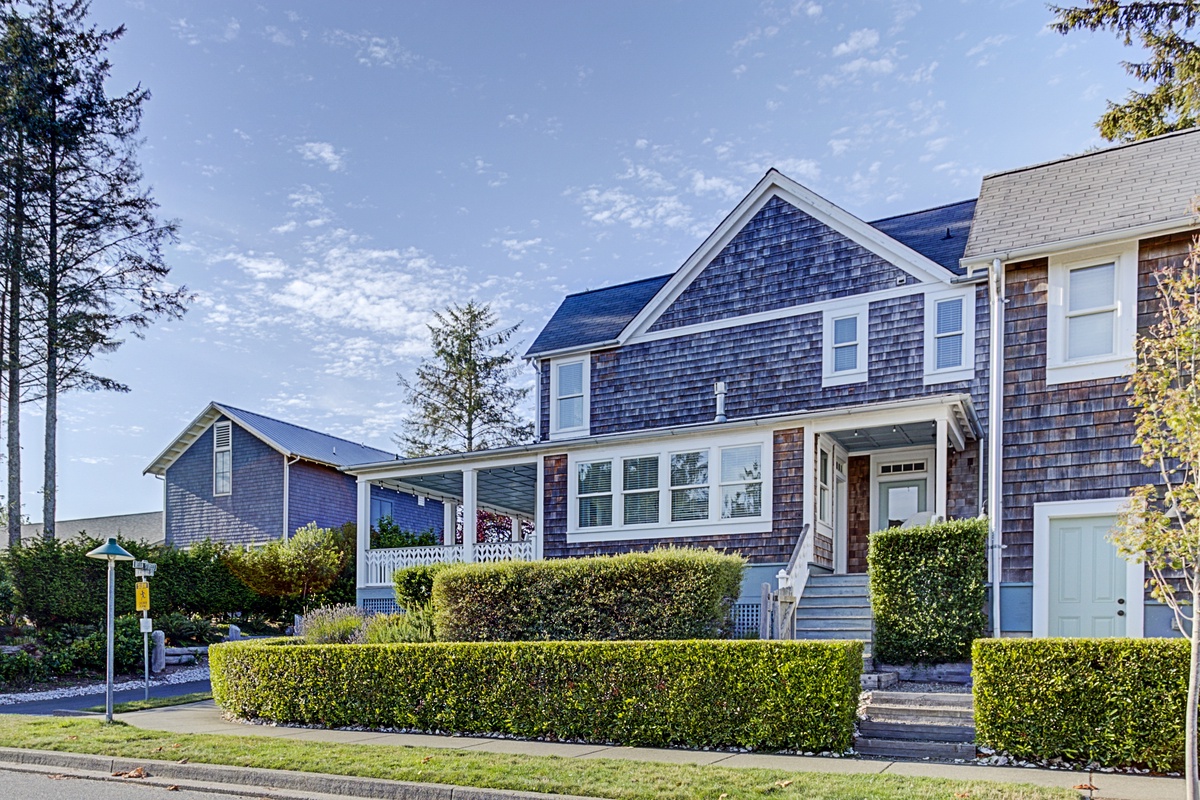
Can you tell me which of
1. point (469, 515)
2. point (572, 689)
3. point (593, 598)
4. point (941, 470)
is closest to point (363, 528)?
point (469, 515)

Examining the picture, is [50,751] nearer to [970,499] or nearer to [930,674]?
[930,674]

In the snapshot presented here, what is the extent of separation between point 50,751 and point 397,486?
10.5 meters

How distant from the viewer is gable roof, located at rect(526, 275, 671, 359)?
Result: 2044 cm

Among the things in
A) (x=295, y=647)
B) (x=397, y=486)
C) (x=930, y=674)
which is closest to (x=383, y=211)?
(x=397, y=486)

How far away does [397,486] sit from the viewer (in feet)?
67.2

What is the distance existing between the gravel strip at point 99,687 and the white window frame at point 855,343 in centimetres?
1303

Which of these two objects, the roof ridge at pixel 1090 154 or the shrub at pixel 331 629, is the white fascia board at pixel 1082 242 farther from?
the shrub at pixel 331 629

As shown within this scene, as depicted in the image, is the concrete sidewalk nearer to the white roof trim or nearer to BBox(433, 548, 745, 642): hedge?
BBox(433, 548, 745, 642): hedge

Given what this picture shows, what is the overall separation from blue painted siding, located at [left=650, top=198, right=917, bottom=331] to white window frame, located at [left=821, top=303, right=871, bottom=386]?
1.04 ft

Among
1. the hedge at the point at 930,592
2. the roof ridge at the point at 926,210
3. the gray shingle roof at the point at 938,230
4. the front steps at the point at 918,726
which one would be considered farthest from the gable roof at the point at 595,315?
the front steps at the point at 918,726

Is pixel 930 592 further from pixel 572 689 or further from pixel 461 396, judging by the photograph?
pixel 461 396

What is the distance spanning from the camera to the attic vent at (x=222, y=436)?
30.1 metres

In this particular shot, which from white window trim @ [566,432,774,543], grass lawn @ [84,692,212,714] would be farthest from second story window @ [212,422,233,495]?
white window trim @ [566,432,774,543]

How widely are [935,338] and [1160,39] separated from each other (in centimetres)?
1165
